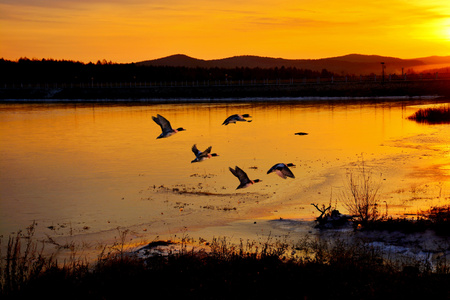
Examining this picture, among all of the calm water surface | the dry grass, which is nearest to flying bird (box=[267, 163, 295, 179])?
the dry grass

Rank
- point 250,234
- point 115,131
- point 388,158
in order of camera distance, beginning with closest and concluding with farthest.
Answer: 1. point 250,234
2. point 388,158
3. point 115,131

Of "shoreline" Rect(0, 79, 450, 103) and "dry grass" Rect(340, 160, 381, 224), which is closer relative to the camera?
"dry grass" Rect(340, 160, 381, 224)

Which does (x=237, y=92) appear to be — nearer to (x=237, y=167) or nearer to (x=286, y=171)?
(x=286, y=171)

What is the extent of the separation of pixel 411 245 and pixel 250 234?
16.5 feet

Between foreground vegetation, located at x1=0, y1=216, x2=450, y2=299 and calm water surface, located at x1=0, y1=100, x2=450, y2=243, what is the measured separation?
561 cm

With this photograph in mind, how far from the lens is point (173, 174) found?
30500 mm

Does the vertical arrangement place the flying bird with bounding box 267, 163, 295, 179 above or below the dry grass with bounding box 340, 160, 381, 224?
above

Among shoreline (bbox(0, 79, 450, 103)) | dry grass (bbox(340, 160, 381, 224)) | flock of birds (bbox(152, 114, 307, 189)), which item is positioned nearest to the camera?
flock of birds (bbox(152, 114, 307, 189))

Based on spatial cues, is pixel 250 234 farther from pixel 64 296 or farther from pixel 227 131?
pixel 227 131

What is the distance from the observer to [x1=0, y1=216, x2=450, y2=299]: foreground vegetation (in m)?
11.5

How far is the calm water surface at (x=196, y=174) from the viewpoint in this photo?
69.8 ft

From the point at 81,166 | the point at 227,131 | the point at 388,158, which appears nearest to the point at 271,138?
the point at 227,131

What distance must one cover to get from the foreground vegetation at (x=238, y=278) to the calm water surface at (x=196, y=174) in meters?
5.61

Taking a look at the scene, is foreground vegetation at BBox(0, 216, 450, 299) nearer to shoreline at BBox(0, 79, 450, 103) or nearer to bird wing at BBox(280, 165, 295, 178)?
bird wing at BBox(280, 165, 295, 178)
